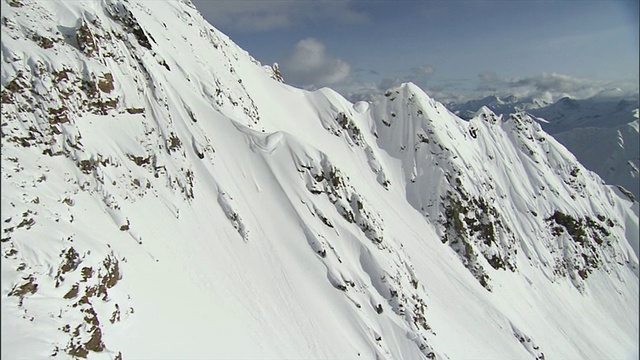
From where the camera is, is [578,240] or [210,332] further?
[578,240]

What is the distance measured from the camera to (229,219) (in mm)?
31938

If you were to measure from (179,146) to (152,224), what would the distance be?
903 centimetres

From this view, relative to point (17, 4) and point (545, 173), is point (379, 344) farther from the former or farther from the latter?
point (545, 173)

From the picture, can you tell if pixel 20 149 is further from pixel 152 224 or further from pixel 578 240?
pixel 578 240

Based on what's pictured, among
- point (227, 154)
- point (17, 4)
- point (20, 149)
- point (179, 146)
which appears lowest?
point (20, 149)

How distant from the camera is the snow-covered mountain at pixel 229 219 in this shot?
58.3 ft

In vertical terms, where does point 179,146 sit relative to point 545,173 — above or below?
below

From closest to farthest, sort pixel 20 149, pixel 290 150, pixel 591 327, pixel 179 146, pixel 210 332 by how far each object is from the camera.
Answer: pixel 20 149 < pixel 210 332 < pixel 179 146 < pixel 290 150 < pixel 591 327

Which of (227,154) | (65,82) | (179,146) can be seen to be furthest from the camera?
(227,154)

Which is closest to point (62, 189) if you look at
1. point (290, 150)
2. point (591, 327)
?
point (290, 150)

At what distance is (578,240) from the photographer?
284 feet

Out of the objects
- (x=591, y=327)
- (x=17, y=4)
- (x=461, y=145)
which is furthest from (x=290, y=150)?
(x=591, y=327)

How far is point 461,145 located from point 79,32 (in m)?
69.6

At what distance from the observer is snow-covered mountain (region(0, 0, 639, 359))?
17.8 meters
